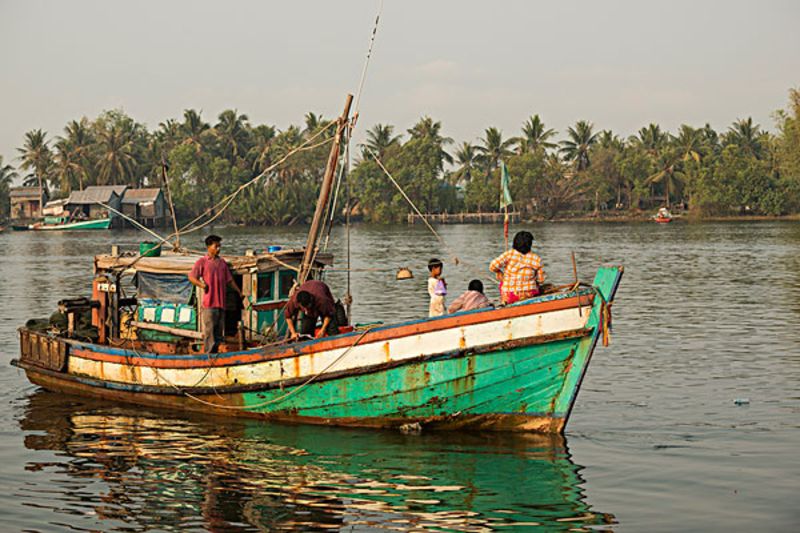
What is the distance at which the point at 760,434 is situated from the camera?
42.8 ft

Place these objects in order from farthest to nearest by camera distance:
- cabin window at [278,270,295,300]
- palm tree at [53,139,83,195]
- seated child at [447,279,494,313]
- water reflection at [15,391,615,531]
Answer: palm tree at [53,139,83,195] < cabin window at [278,270,295,300] < seated child at [447,279,494,313] < water reflection at [15,391,615,531]

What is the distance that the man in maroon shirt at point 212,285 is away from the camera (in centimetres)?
1358

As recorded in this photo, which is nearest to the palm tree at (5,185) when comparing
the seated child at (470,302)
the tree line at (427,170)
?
the tree line at (427,170)

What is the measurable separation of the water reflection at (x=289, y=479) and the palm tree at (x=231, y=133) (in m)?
115

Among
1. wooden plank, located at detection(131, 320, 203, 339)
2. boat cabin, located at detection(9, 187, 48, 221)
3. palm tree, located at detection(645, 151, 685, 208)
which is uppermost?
palm tree, located at detection(645, 151, 685, 208)

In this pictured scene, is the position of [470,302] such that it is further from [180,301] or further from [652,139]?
[652,139]

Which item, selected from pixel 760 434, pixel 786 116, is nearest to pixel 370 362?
pixel 760 434

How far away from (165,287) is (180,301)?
0.35 m

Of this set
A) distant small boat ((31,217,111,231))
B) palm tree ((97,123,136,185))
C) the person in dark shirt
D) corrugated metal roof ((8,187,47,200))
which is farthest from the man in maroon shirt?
corrugated metal roof ((8,187,47,200))

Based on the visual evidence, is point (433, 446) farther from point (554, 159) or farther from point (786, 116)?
point (554, 159)

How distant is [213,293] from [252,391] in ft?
4.82

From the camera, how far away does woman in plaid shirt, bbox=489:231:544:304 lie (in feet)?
40.4

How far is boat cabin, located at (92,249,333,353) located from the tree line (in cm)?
9935

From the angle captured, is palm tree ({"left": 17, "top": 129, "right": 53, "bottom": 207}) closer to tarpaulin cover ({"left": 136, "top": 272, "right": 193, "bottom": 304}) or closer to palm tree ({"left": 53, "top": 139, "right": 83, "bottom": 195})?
palm tree ({"left": 53, "top": 139, "right": 83, "bottom": 195})
